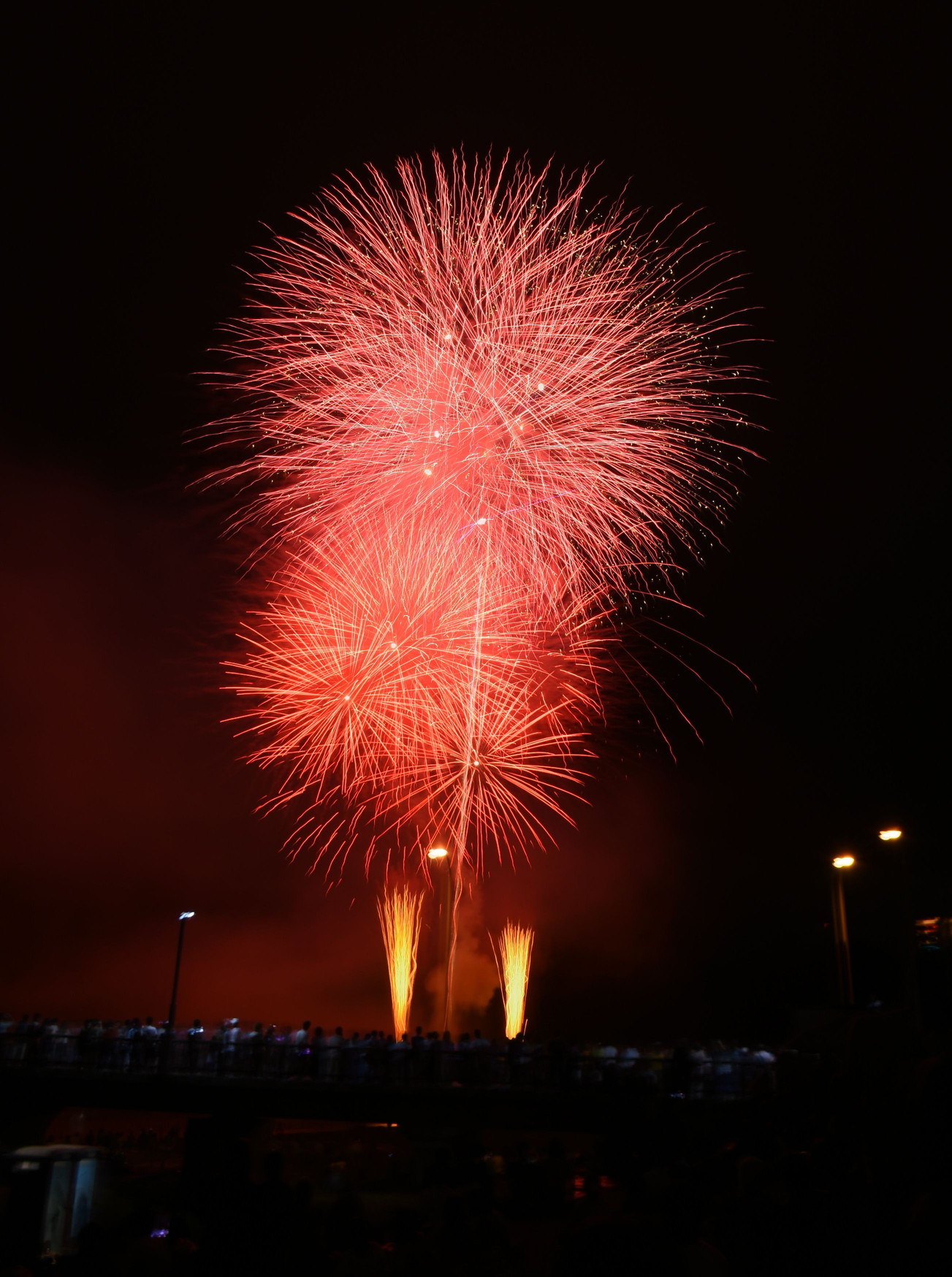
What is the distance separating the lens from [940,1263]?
13.4 feet

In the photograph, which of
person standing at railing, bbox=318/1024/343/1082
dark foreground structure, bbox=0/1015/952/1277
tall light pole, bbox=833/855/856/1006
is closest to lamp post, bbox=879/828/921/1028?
dark foreground structure, bbox=0/1015/952/1277

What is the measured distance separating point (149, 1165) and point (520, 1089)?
521 inches

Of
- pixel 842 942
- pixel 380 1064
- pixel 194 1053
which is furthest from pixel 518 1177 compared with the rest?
pixel 842 942

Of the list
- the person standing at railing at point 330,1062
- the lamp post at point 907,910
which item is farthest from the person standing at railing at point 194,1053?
the lamp post at point 907,910

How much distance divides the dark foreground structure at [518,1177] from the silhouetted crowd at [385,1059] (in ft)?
0.51

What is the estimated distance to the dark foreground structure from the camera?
218 inches

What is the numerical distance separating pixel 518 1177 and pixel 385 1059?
6322 millimetres

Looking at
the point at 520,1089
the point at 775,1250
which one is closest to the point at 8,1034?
the point at 520,1089

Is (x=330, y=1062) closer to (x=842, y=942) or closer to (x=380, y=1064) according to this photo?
(x=380, y=1064)

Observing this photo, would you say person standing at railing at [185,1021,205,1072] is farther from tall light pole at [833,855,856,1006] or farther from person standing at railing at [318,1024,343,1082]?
tall light pole at [833,855,856,1006]

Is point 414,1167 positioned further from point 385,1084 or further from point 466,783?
point 466,783

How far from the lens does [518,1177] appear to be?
12875 mm

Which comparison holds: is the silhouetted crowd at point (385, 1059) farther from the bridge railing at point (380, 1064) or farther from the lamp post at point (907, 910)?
the lamp post at point (907, 910)

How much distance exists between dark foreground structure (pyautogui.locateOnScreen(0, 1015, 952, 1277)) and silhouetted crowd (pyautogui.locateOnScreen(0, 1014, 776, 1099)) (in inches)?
6.1
